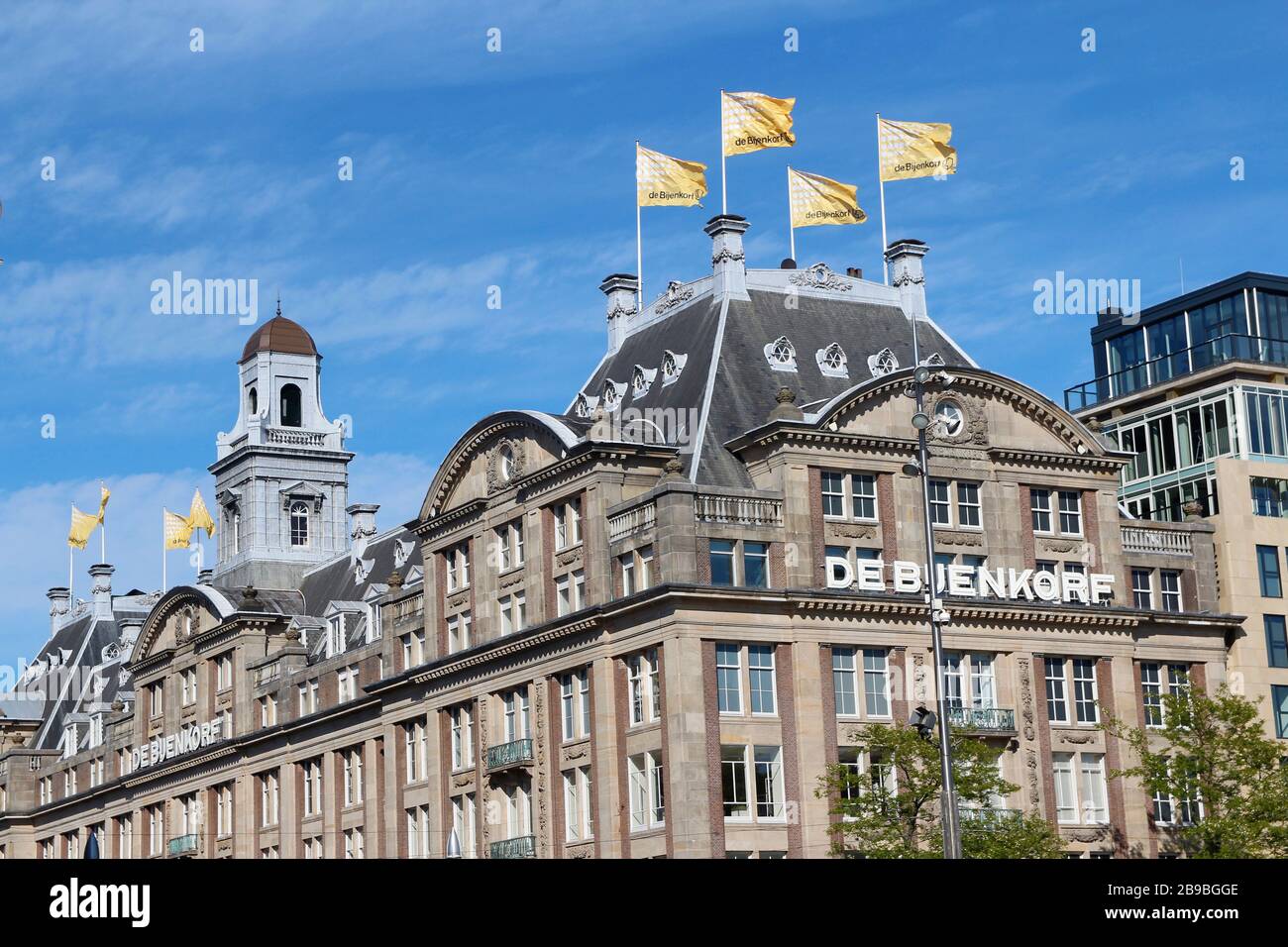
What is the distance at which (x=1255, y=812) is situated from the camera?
64.8 metres

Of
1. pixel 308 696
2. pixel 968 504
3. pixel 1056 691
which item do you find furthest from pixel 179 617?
pixel 1056 691

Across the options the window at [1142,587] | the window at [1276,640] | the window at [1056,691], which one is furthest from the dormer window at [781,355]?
the window at [1276,640]

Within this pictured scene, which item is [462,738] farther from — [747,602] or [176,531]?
[176,531]

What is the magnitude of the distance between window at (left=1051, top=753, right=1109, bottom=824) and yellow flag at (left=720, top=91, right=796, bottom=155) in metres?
25.1

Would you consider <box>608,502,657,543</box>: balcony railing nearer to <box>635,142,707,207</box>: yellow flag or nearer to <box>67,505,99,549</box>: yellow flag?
<box>635,142,707,207</box>: yellow flag

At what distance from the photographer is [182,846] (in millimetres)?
105750

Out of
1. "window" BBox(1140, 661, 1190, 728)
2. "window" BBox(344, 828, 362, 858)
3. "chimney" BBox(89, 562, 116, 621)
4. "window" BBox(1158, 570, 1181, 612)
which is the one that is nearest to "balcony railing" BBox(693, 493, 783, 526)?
"window" BBox(1140, 661, 1190, 728)

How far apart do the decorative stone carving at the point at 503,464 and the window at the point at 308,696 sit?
70.2ft

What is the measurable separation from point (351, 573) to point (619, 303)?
26439 mm

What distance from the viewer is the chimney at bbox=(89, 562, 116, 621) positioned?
442ft

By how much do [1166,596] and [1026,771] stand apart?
34.4ft

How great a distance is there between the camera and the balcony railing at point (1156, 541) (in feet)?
260

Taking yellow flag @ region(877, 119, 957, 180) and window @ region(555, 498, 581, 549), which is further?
yellow flag @ region(877, 119, 957, 180)
